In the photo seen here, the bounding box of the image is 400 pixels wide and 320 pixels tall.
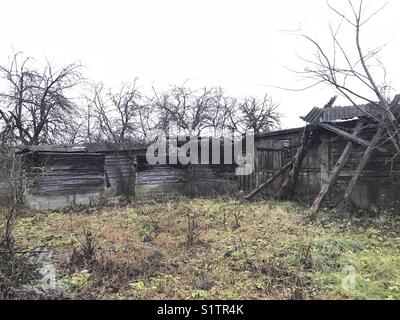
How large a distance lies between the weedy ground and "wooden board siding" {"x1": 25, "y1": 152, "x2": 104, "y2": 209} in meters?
3.77

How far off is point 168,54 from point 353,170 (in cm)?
1677

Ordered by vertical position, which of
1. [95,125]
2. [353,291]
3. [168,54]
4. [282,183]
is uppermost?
[168,54]

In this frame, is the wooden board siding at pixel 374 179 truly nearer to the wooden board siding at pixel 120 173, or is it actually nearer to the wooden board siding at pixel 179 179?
the wooden board siding at pixel 179 179

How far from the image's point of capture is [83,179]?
13.7 meters

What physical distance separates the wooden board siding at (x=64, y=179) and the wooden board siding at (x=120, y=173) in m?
0.33

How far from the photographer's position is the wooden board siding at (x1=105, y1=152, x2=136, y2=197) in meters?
14.3

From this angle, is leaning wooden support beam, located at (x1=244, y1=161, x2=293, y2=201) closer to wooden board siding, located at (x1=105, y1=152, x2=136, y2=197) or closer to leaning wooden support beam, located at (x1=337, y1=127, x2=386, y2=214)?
leaning wooden support beam, located at (x1=337, y1=127, x2=386, y2=214)

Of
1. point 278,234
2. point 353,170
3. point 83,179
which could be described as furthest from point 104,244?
point 83,179

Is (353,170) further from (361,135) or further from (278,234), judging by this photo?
(278,234)

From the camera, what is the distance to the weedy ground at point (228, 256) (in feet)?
14.5

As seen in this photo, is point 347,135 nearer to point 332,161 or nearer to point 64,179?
point 332,161

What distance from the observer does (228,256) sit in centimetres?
572

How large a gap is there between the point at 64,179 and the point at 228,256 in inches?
372

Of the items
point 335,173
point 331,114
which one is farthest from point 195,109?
point 335,173
